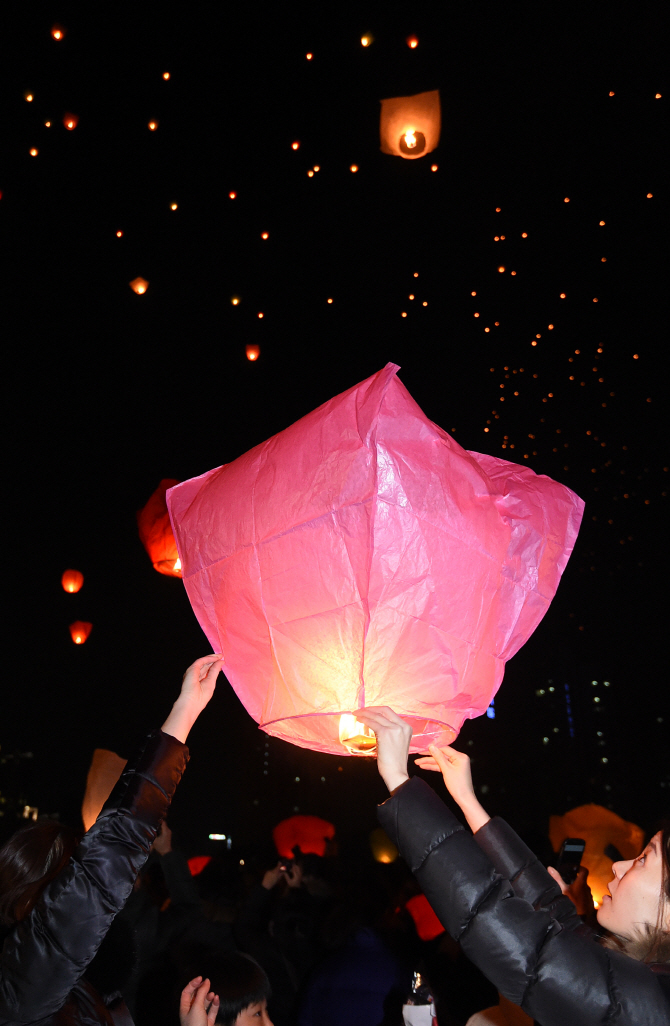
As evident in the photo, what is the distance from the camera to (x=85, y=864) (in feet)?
4.75

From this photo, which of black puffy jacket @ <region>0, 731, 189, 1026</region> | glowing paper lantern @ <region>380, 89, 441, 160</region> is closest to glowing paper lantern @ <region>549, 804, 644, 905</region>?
black puffy jacket @ <region>0, 731, 189, 1026</region>

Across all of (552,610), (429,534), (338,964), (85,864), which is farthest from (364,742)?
(552,610)

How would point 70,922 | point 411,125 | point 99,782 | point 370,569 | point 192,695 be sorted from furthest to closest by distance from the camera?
1. point 411,125
2. point 99,782
3. point 192,695
4. point 370,569
5. point 70,922

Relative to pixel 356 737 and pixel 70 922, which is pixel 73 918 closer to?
pixel 70 922

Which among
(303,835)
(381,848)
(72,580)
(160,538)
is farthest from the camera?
(381,848)

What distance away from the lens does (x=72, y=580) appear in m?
8.62

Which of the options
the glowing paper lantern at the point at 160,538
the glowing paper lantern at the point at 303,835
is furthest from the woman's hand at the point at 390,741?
the glowing paper lantern at the point at 303,835

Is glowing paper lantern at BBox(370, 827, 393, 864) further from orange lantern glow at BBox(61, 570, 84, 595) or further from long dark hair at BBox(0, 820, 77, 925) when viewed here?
long dark hair at BBox(0, 820, 77, 925)

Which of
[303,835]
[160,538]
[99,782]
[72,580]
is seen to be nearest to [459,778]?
[99,782]

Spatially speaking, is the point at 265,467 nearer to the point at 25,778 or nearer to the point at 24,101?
the point at 24,101

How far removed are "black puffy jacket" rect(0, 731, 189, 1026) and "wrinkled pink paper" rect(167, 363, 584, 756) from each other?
0.42 metres

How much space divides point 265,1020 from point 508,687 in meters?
15.0

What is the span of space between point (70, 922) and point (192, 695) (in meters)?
0.57

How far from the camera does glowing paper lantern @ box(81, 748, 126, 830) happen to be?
368cm
